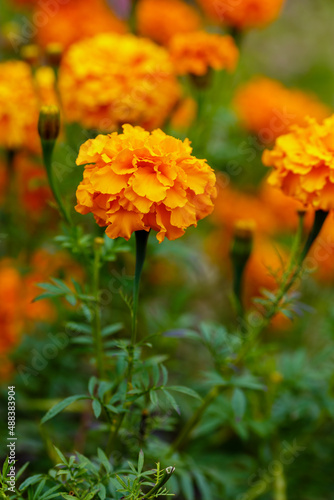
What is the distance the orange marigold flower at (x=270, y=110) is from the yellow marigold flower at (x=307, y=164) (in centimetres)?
124

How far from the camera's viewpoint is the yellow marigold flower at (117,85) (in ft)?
4.73

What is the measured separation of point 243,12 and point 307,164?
3.38ft

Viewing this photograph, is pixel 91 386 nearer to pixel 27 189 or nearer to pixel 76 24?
pixel 27 189

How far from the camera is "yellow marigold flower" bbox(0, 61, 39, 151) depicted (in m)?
1.53

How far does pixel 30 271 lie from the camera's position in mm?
1617

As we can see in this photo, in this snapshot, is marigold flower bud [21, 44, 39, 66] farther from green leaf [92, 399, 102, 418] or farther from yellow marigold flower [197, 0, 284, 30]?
green leaf [92, 399, 102, 418]

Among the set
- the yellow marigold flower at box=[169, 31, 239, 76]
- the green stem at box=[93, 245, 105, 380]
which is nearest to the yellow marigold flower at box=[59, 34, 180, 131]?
the yellow marigold flower at box=[169, 31, 239, 76]

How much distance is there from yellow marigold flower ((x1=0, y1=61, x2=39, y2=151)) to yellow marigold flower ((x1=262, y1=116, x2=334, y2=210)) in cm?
77

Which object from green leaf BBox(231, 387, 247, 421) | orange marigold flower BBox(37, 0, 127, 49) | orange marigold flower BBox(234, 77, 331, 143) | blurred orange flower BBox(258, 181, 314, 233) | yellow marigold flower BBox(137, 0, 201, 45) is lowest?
blurred orange flower BBox(258, 181, 314, 233)

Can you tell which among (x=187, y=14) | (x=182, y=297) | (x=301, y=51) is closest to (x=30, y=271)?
(x=182, y=297)

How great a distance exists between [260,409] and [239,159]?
0.83 metres

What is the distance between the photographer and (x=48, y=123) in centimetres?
103

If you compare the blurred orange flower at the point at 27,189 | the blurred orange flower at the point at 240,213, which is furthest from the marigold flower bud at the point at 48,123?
the blurred orange flower at the point at 240,213

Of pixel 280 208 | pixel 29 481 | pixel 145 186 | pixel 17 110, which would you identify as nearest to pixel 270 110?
pixel 280 208
